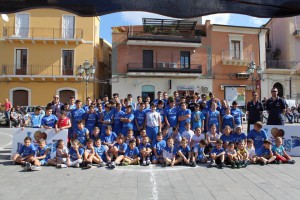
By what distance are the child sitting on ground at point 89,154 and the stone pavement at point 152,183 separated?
1.14ft

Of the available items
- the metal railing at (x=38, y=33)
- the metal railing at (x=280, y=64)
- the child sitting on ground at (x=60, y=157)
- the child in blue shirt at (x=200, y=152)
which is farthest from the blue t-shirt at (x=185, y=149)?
the metal railing at (x=280, y=64)

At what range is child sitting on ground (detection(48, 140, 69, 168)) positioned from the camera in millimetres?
8373

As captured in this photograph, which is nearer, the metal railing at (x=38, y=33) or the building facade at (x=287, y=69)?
the metal railing at (x=38, y=33)

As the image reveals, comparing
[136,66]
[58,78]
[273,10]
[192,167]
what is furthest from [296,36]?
[273,10]

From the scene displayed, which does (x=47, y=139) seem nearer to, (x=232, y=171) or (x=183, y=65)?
(x=232, y=171)

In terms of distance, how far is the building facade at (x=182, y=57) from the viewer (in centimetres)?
2833

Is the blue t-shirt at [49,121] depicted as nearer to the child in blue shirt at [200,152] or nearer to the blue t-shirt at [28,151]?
the blue t-shirt at [28,151]

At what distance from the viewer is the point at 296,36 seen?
1224 inches

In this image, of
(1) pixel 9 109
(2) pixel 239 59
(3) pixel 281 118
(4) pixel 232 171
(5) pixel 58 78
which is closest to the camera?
(4) pixel 232 171

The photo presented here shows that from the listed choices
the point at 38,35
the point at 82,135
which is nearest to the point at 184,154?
the point at 82,135

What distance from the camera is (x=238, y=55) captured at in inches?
1201

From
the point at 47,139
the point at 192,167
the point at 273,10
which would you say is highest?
the point at 273,10

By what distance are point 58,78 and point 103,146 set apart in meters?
20.5

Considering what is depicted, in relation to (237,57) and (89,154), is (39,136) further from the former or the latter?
(237,57)
